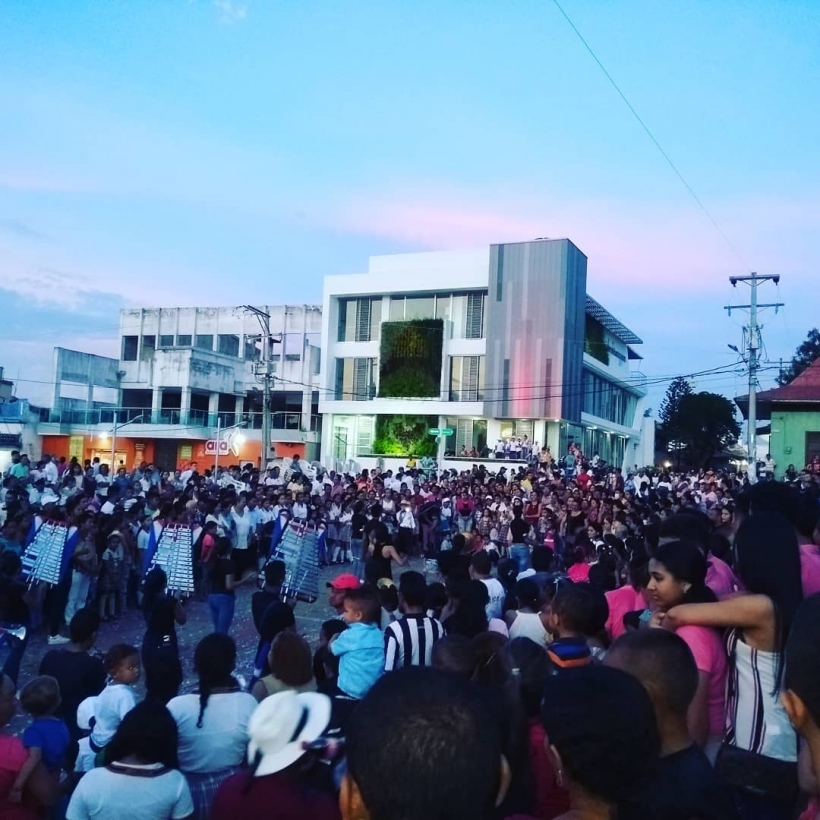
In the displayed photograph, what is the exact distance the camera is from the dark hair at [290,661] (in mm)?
4324

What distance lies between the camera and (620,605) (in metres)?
5.44

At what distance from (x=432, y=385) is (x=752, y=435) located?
725 inches

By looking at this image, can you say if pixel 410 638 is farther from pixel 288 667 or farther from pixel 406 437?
pixel 406 437

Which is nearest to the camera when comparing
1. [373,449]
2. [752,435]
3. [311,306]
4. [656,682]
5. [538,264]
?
[656,682]

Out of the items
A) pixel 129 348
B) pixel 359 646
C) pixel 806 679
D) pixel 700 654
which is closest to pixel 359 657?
pixel 359 646

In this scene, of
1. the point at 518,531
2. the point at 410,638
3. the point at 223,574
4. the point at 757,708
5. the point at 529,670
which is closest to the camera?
the point at 757,708

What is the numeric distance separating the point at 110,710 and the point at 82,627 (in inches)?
46.7

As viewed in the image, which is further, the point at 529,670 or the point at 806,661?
the point at 529,670

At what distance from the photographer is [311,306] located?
165 feet

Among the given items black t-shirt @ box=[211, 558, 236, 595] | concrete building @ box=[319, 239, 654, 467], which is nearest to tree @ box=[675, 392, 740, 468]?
concrete building @ box=[319, 239, 654, 467]

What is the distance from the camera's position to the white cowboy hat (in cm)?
260

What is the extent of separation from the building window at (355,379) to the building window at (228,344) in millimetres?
10780

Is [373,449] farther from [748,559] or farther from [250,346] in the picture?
[748,559]

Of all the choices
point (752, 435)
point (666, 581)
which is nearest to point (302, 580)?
point (666, 581)
